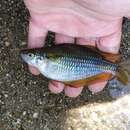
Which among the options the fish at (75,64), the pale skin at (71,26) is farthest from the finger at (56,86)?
the fish at (75,64)

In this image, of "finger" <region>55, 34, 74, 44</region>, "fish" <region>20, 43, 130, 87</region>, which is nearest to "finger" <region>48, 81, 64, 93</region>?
"fish" <region>20, 43, 130, 87</region>

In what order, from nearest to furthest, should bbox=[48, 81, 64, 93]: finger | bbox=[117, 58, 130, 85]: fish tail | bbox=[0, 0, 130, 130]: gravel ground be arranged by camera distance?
bbox=[117, 58, 130, 85]: fish tail
bbox=[48, 81, 64, 93]: finger
bbox=[0, 0, 130, 130]: gravel ground

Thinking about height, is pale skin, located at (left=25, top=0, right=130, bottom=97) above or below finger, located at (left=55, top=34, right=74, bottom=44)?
above

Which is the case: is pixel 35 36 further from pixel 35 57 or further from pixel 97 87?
pixel 97 87

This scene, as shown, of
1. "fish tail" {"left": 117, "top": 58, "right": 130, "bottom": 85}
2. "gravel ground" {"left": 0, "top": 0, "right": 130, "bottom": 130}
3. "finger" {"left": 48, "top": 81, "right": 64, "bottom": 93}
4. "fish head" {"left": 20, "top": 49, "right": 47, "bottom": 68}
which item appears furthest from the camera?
"gravel ground" {"left": 0, "top": 0, "right": 130, "bottom": 130}

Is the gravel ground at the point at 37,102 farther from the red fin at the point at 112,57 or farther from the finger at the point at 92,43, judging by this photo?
the red fin at the point at 112,57

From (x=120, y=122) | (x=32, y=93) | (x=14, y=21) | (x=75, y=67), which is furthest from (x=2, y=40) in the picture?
(x=120, y=122)

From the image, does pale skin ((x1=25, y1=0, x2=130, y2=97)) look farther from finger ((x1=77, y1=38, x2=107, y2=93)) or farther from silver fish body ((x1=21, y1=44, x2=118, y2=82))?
silver fish body ((x1=21, y1=44, x2=118, y2=82))
